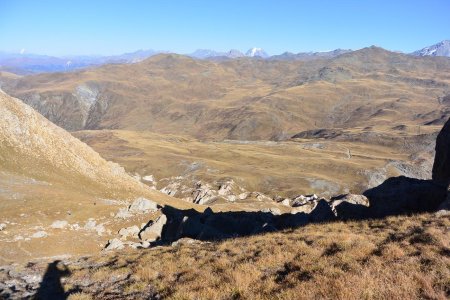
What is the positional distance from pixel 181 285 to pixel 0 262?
26.2 m

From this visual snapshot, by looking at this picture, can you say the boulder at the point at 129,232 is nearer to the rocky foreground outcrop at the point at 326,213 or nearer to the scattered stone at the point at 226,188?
the rocky foreground outcrop at the point at 326,213

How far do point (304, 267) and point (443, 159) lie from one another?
31936 mm

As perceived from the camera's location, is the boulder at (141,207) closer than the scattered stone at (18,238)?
No

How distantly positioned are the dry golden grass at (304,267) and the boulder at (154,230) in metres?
22.2

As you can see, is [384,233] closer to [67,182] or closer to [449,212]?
[449,212]

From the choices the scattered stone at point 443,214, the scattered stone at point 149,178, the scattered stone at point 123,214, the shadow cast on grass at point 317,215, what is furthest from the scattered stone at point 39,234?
the scattered stone at point 149,178

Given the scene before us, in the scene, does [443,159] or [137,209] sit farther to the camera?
[137,209]

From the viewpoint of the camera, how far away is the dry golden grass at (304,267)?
14312 mm

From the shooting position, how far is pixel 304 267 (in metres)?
17.5

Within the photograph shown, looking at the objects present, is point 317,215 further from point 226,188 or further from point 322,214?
point 226,188

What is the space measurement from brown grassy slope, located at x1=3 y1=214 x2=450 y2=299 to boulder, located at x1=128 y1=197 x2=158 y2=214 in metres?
28.3

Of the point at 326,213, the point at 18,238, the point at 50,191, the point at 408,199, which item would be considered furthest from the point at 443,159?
the point at 50,191

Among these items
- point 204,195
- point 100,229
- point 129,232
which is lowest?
point 204,195

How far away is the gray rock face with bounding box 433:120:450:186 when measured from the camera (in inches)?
1592
